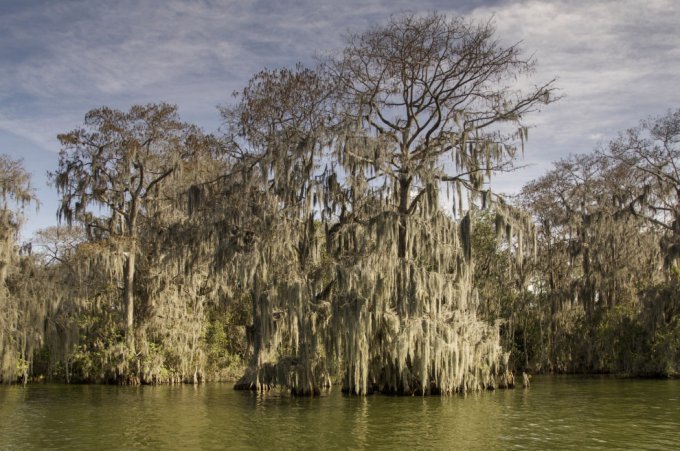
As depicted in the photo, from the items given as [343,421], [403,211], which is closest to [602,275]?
[403,211]

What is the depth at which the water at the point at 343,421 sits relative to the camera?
11.6 meters

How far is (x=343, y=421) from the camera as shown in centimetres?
1404

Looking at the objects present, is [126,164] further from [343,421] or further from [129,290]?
[343,421]

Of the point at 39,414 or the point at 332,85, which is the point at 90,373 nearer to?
the point at 39,414

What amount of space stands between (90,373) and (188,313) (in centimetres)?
440

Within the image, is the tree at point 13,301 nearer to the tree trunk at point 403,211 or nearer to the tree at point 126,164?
the tree at point 126,164

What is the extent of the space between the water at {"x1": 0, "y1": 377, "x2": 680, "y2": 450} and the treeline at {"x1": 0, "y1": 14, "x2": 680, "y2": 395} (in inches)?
74.4

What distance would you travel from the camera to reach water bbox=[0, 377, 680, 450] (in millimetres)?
11633

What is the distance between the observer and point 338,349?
18125 mm

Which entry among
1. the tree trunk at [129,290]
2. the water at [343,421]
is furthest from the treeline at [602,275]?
the tree trunk at [129,290]

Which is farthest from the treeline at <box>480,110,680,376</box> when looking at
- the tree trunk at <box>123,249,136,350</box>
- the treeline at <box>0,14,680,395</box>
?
the tree trunk at <box>123,249,136,350</box>

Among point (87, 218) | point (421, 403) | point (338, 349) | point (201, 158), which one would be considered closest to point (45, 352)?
point (87, 218)

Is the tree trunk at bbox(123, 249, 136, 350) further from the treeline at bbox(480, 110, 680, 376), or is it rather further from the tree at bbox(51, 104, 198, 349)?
the treeline at bbox(480, 110, 680, 376)

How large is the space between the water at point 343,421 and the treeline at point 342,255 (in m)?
1.89
